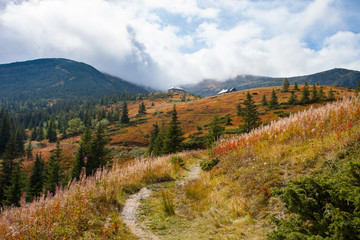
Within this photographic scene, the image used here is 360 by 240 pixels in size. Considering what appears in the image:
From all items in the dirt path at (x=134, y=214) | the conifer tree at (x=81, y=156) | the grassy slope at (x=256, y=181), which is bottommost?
the conifer tree at (x=81, y=156)

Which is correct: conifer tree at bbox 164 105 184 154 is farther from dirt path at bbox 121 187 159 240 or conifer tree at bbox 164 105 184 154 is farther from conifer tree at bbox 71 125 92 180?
dirt path at bbox 121 187 159 240

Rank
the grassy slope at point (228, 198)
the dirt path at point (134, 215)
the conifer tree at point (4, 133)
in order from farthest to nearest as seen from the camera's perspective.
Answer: the conifer tree at point (4, 133), the dirt path at point (134, 215), the grassy slope at point (228, 198)

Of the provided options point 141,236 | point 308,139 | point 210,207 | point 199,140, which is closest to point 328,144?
point 308,139

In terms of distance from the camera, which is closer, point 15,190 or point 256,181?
point 256,181

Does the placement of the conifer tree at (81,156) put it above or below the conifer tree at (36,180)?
above

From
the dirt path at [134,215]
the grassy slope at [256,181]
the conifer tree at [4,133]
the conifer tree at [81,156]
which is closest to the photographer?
the grassy slope at [256,181]

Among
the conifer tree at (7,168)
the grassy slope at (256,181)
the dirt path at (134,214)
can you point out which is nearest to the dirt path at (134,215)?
the dirt path at (134,214)

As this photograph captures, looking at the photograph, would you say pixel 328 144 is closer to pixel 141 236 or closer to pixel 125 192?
pixel 141 236

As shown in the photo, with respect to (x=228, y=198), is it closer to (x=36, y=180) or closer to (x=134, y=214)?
(x=134, y=214)

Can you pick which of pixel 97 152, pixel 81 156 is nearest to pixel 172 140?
pixel 97 152

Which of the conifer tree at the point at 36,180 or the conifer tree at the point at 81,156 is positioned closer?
the conifer tree at the point at 81,156

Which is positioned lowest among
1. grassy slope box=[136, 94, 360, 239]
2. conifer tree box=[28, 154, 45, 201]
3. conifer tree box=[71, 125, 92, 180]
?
conifer tree box=[28, 154, 45, 201]

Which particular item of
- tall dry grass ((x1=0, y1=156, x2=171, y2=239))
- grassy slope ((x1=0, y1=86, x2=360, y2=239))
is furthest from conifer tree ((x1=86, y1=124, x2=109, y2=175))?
tall dry grass ((x1=0, y1=156, x2=171, y2=239))

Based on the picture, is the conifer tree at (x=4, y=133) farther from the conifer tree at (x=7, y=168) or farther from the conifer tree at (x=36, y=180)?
the conifer tree at (x=36, y=180)
